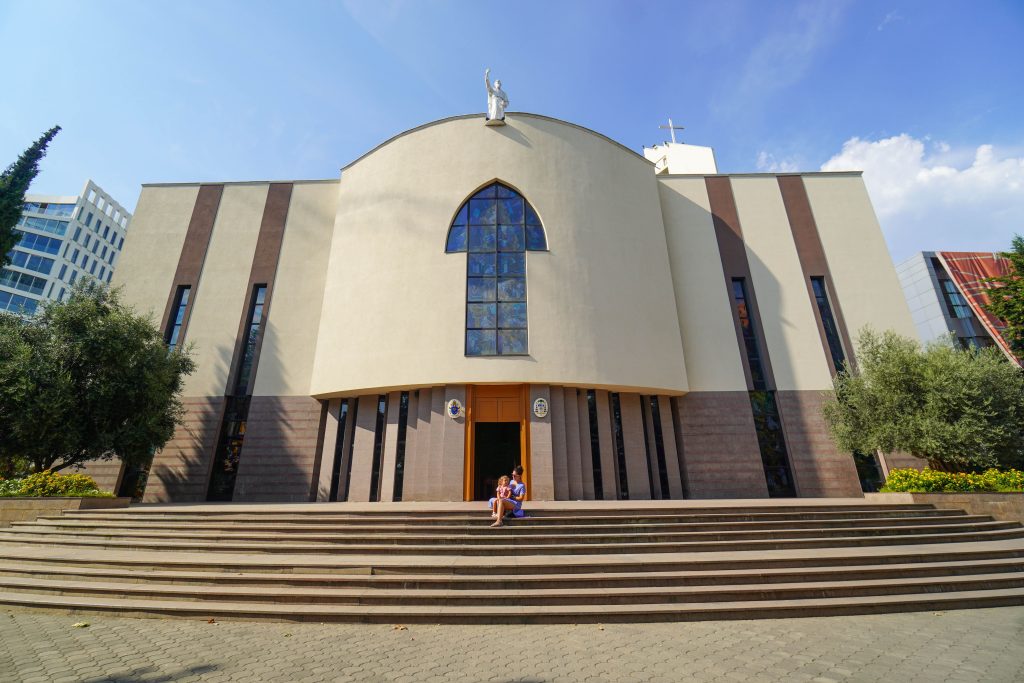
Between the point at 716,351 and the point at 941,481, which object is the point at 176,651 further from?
the point at 716,351

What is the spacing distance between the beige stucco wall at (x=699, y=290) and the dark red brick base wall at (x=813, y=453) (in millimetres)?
2136

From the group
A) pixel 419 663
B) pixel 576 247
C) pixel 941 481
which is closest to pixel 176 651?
pixel 419 663

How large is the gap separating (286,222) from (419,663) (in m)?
20.8

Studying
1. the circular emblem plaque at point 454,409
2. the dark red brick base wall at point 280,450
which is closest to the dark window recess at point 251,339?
the dark red brick base wall at point 280,450

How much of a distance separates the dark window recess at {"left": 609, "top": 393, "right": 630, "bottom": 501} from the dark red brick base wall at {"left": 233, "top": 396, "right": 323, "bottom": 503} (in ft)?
38.3

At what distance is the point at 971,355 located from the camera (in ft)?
45.6

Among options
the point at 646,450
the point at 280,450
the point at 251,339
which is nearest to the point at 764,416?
the point at 646,450

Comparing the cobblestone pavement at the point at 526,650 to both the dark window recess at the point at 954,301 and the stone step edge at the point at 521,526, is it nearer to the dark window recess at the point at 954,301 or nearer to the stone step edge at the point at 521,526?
the stone step edge at the point at 521,526

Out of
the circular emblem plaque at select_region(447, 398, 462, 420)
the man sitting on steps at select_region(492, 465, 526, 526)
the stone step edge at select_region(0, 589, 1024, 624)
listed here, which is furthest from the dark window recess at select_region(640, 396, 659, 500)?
the stone step edge at select_region(0, 589, 1024, 624)

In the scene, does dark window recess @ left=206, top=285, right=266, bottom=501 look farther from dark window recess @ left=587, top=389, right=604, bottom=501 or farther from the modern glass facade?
the modern glass facade

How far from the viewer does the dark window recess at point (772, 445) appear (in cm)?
1714

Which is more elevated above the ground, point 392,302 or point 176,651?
point 392,302

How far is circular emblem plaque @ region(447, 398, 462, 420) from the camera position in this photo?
15594 millimetres

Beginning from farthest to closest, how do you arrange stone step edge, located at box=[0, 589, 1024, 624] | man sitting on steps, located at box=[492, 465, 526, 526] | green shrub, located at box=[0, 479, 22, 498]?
green shrub, located at box=[0, 479, 22, 498] < man sitting on steps, located at box=[492, 465, 526, 526] < stone step edge, located at box=[0, 589, 1024, 624]
